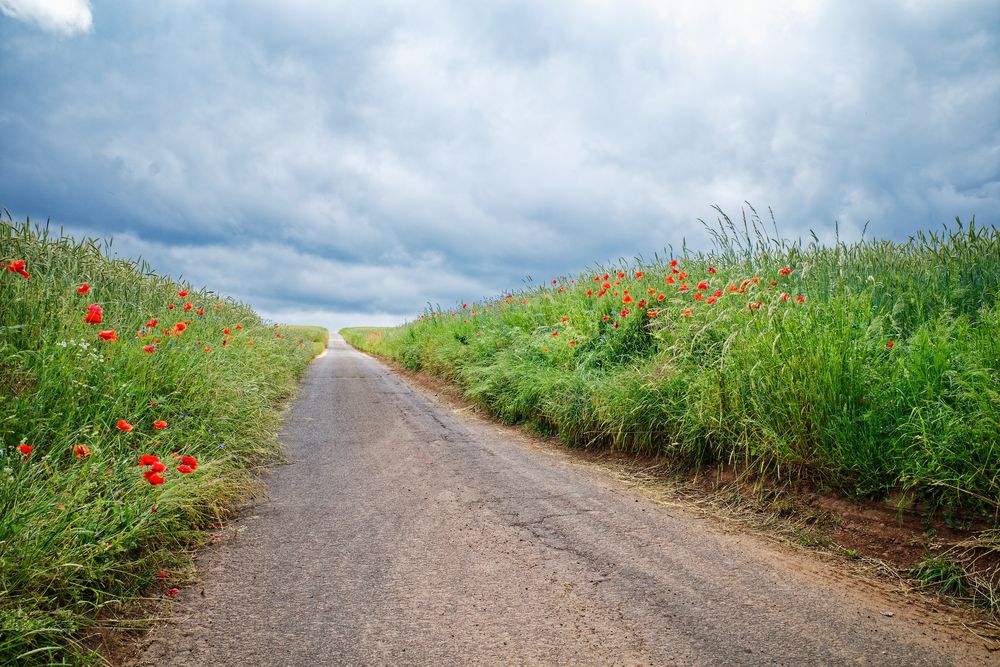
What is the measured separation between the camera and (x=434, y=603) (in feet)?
8.67

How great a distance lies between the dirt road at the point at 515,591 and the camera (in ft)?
7.46

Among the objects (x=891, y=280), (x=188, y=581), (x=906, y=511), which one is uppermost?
(x=891, y=280)

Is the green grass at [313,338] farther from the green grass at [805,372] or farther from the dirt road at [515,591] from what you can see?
the dirt road at [515,591]

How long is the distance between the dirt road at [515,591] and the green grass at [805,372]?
743 millimetres

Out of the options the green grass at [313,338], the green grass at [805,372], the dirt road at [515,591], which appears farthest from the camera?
the green grass at [313,338]

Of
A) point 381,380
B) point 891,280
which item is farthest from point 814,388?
point 381,380

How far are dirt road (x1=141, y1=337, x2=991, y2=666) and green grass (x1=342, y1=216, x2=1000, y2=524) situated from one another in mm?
743

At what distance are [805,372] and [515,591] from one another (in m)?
2.54

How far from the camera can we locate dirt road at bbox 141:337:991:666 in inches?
89.5

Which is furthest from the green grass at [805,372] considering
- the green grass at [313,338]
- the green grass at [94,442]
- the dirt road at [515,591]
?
the green grass at [313,338]

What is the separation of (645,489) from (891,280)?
10.7 feet

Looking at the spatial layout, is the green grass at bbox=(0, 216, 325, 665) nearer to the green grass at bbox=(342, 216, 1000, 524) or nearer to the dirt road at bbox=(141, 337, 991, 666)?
the dirt road at bbox=(141, 337, 991, 666)

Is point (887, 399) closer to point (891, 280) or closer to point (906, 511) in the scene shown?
point (906, 511)

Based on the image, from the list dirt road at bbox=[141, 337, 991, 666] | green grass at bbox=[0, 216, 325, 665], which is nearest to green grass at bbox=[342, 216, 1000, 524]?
dirt road at bbox=[141, 337, 991, 666]
